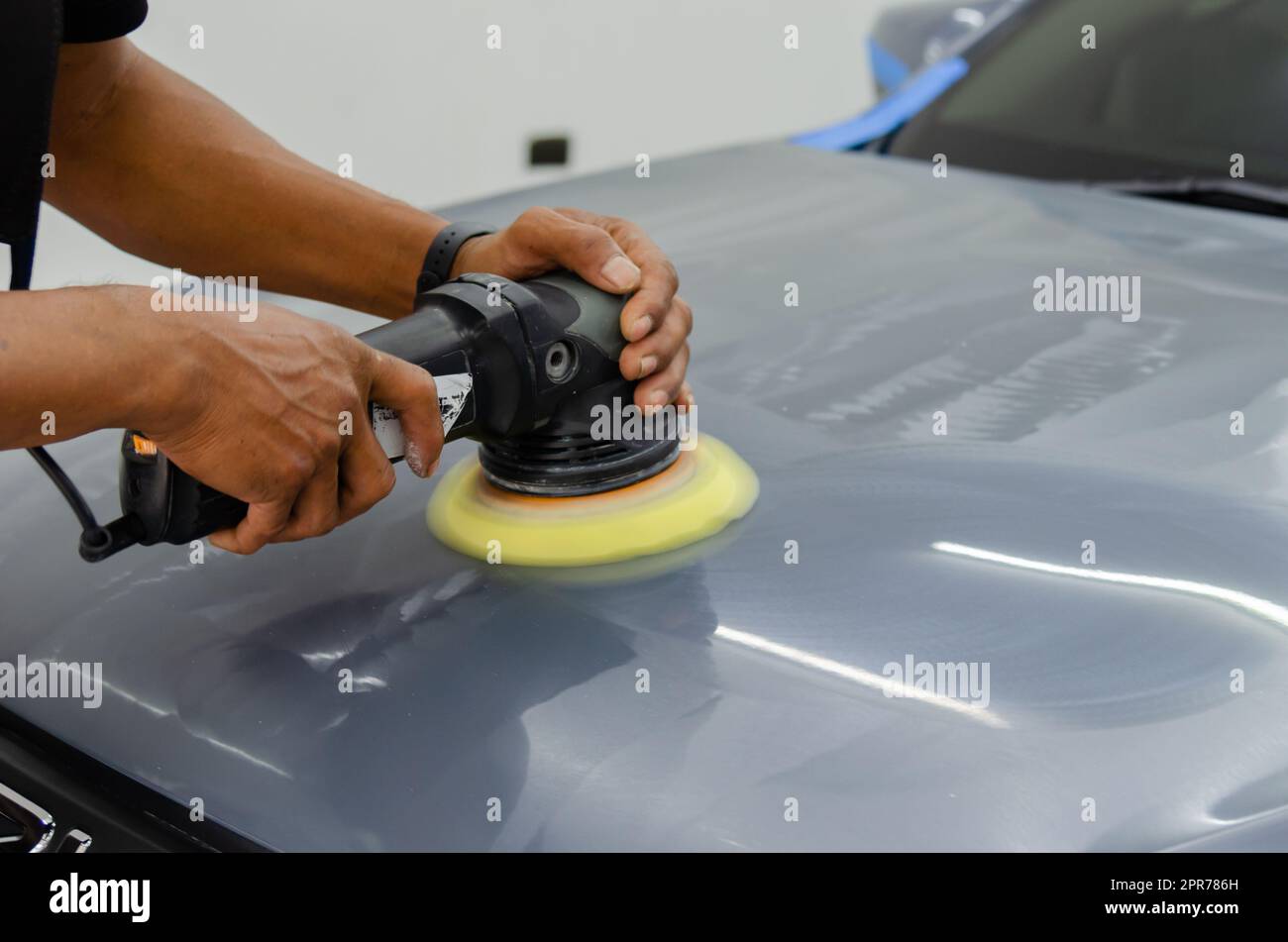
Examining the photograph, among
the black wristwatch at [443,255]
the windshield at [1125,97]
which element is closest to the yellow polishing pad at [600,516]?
the black wristwatch at [443,255]

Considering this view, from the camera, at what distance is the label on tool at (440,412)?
3.43 feet

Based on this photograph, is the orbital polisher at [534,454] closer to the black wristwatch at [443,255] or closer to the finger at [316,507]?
the finger at [316,507]

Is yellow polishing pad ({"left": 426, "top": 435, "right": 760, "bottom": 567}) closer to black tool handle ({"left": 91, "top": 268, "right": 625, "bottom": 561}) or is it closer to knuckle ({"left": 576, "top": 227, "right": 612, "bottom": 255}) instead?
black tool handle ({"left": 91, "top": 268, "right": 625, "bottom": 561})

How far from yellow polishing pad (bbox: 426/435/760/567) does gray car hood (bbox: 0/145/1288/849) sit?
1.0 inches

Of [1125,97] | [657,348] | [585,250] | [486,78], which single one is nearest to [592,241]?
[585,250]

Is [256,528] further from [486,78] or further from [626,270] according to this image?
[486,78]

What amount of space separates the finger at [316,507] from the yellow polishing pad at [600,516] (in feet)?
0.51

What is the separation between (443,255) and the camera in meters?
1.39

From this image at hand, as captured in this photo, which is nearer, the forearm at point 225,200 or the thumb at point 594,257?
the thumb at point 594,257

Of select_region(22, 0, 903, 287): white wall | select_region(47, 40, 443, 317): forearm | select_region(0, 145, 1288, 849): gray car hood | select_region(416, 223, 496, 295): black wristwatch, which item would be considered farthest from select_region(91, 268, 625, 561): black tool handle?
select_region(22, 0, 903, 287): white wall

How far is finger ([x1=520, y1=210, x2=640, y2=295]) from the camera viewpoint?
3.93ft

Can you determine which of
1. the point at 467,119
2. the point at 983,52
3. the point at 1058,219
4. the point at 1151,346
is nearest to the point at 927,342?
the point at 1151,346

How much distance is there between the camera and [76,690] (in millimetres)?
1020

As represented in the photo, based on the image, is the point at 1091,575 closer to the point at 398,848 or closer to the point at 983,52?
the point at 398,848
